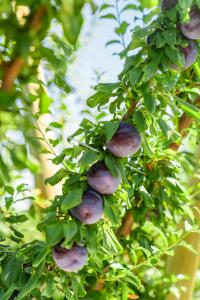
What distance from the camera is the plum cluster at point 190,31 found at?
0.72m

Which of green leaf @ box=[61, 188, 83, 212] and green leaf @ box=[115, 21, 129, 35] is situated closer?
green leaf @ box=[61, 188, 83, 212]

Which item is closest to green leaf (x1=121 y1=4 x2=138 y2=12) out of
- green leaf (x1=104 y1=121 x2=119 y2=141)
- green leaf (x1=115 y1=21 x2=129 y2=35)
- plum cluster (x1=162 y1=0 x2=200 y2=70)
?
green leaf (x1=115 y1=21 x2=129 y2=35)

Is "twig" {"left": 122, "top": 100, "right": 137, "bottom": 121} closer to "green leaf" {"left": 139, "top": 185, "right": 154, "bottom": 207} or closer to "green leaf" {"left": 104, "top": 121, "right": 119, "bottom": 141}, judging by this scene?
"green leaf" {"left": 104, "top": 121, "right": 119, "bottom": 141}

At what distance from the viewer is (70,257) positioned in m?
0.72

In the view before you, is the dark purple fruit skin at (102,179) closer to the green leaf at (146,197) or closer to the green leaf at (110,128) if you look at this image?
the green leaf at (110,128)

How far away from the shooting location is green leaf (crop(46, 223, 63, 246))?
0.72 metres

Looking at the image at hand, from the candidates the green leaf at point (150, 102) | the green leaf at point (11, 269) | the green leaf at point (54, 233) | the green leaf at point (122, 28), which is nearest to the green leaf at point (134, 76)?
the green leaf at point (150, 102)

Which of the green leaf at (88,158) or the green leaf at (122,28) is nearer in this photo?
the green leaf at (88,158)

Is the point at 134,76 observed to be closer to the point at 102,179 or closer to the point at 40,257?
the point at 102,179

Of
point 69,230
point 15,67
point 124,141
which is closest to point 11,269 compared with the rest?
point 69,230

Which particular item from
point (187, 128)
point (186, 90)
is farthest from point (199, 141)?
point (186, 90)

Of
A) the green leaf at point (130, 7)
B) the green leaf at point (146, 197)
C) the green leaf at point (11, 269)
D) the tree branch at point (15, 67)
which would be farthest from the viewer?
the green leaf at point (130, 7)

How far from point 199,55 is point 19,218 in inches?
19.5

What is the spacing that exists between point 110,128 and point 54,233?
182 mm
